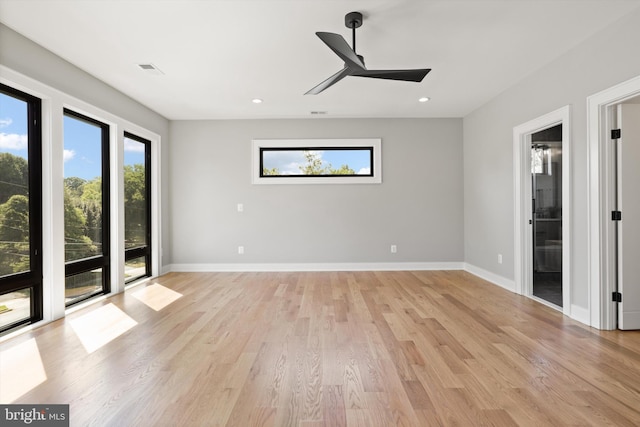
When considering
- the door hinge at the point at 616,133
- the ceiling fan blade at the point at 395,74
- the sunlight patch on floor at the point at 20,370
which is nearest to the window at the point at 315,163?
the ceiling fan blade at the point at 395,74

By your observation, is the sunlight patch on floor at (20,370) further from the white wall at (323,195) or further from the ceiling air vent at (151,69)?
the white wall at (323,195)

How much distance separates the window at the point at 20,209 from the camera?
275cm

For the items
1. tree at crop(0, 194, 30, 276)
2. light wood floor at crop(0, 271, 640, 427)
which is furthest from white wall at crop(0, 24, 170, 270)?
light wood floor at crop(0, 271, 640, 427)

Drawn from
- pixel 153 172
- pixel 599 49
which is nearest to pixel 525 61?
pixel 599 49

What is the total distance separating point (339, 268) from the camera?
560 cm

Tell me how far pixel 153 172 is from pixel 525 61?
522 cm

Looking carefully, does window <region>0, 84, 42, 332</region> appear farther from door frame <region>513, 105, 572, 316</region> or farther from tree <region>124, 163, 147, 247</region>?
door frame <region>513, 105, 572, 316</region>

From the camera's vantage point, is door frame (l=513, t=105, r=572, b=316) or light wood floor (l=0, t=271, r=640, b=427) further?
door frame (l=513, t=105, r=572, b=316)

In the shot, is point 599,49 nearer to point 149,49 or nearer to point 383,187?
point 383,187

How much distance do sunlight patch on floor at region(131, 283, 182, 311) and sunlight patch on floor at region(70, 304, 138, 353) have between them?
13.3 inches

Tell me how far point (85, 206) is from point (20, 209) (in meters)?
0.86

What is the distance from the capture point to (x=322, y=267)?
221 inches

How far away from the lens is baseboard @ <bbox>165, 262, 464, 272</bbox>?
18.3 ft

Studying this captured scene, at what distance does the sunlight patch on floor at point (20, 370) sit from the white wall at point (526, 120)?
4.36 metres
